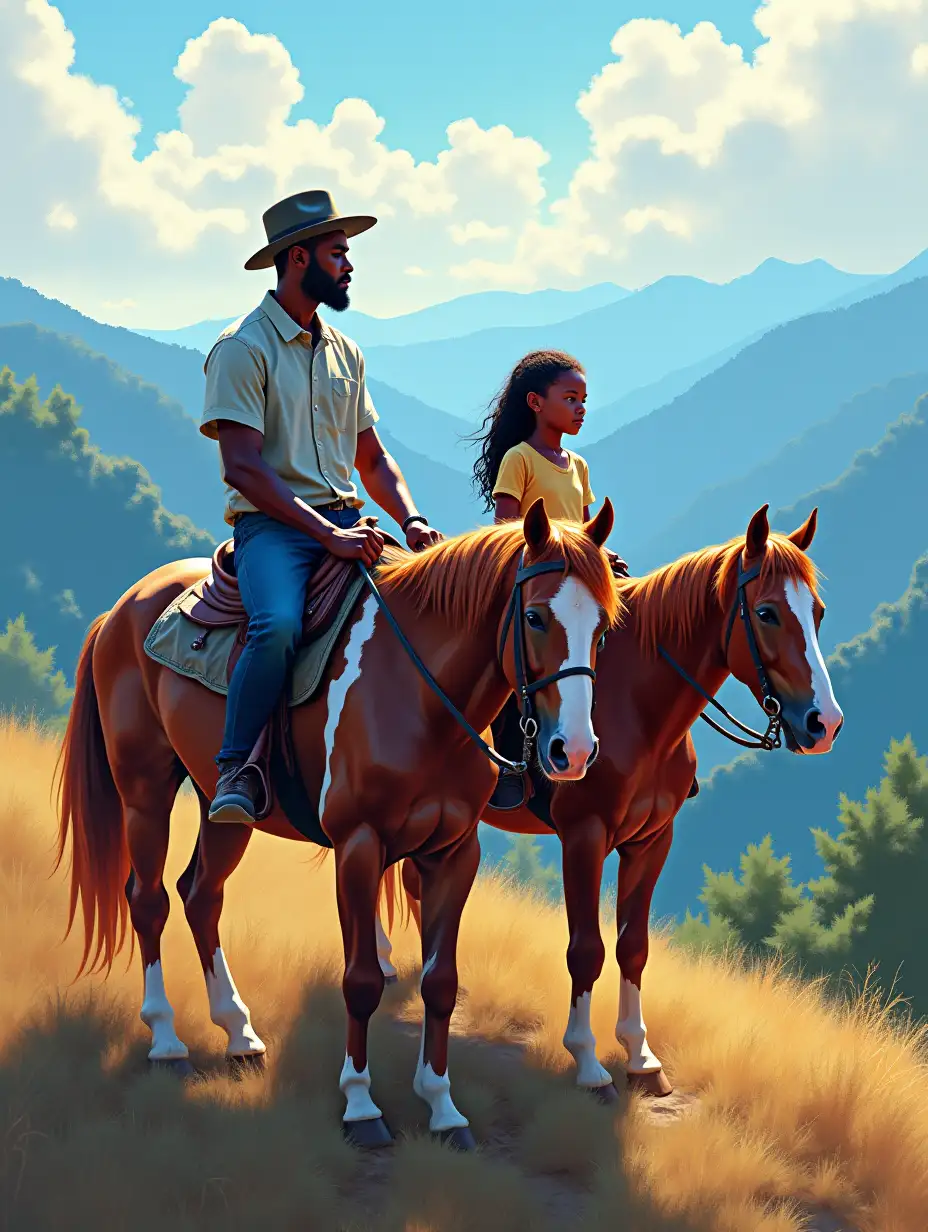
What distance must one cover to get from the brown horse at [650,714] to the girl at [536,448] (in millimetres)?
630

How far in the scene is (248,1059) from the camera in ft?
18.0

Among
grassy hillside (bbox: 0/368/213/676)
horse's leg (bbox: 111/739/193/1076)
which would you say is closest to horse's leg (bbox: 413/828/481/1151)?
horse's leg (bbox: 111/739/193/1076)

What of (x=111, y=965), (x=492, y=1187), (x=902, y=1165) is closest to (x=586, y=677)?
(x=492, y=1187)

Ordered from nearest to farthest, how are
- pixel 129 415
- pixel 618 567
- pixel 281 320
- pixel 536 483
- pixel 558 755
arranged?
pixel 558 755 < pixel 281 320 < pixel 618 567 < pixel 536 483 < pixel 129 415

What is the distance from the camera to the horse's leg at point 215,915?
566 centimetres

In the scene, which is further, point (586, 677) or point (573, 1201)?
point (573, 1201)

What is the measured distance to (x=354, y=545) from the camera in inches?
189

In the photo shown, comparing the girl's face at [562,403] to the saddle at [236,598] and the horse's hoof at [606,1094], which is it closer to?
the saddle at [236,598]

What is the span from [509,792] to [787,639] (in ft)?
4.57

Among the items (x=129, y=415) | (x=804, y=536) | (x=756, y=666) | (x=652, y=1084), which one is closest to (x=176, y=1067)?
(x=652, y=1084)

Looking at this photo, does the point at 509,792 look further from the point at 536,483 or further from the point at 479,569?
the point at 536,483

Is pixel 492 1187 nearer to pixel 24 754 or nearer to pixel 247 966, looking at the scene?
pixel 247 966

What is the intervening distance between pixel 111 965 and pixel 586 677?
144 inches

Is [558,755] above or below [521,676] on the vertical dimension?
below
